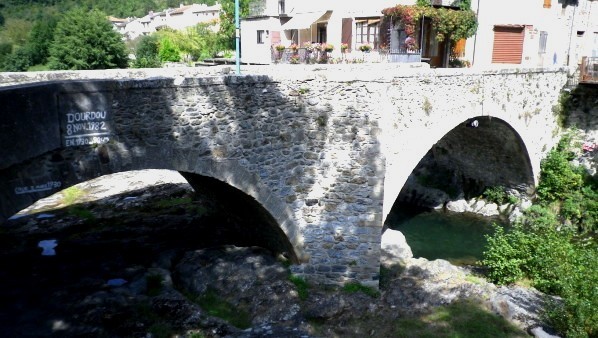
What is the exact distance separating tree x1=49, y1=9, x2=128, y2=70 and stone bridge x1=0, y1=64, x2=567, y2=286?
1908cm

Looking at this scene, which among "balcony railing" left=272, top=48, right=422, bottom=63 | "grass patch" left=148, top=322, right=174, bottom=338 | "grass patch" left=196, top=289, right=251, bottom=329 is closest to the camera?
"grass patch" left=148, top=322, right=174, bottom=338

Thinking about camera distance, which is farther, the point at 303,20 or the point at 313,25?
the point at 313,25

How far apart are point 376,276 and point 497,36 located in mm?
15310

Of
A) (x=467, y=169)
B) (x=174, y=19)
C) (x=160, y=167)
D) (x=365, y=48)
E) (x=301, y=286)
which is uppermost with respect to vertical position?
(x=174, y=19)

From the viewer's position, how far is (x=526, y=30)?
66.7 ft

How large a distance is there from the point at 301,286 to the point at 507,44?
643 inches

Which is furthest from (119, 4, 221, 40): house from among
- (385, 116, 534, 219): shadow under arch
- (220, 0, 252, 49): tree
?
(385, 116, 534, 219): shadow under arch

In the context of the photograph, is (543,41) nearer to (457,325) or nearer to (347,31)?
(347,31)

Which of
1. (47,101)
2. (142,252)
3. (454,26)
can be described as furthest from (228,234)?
(454,26)

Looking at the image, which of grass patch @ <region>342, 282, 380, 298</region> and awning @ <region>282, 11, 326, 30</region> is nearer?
grass patch @ <region>342, 282, 380, 298</region>

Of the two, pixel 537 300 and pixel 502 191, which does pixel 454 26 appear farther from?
pixel 537 300

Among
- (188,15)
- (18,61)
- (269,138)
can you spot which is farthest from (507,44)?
(188,15)

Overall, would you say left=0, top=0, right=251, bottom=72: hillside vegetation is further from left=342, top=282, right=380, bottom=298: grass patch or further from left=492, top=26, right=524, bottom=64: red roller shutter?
left=342, top=282, right=380, bottom=298: grass patch

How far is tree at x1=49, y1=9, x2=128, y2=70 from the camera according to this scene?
92.1 ft
